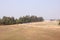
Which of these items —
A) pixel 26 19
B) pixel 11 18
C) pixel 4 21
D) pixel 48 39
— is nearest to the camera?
pixel 48 39

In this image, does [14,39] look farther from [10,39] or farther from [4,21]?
[4,21]

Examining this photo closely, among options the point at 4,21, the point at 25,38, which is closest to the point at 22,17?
the point at 4,21

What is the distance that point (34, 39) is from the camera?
435 inches

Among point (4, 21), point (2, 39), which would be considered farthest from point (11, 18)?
point (2, 39)

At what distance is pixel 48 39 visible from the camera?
10930 mm

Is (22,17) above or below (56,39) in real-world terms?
above

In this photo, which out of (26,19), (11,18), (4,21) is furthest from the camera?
(26,19)

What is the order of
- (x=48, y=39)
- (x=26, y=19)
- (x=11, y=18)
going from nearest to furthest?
(x=48, y=39) → (x=11, y=18) → (x=26, y=19)

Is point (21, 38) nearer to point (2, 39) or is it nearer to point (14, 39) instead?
point (14, 39)

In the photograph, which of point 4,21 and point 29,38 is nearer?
point 29,38

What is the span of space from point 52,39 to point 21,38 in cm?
250

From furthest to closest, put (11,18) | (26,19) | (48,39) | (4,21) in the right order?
(26,19) < (11,18) < (4,21) < (48,39)

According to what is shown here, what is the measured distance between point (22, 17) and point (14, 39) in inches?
1173

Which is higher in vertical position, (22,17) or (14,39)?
(22,17)
